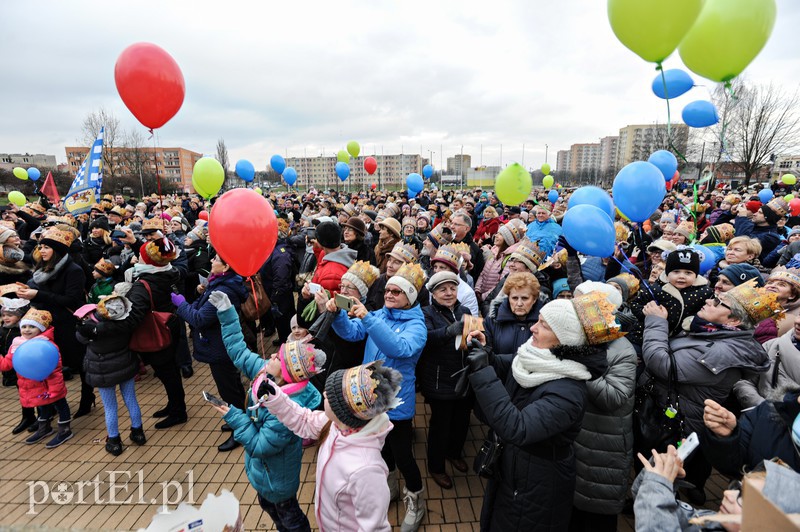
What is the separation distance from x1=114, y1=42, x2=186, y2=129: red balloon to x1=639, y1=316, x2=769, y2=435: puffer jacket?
16.9ft

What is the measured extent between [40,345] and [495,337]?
444 cm

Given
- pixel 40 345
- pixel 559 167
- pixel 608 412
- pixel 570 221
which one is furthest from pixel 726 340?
pixel 559 167

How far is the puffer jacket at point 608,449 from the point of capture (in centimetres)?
246

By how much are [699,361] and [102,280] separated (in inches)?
259

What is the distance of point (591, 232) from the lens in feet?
12.3

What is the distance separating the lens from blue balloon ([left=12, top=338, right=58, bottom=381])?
12.1 ft

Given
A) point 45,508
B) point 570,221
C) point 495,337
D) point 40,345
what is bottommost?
point 45,508

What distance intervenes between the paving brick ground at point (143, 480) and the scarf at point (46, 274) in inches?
68.7

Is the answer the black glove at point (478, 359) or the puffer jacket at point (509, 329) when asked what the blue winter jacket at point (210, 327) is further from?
the black glove at point (478, 359)

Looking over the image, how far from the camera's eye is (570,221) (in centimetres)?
394

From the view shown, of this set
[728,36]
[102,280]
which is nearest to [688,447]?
[728,36]

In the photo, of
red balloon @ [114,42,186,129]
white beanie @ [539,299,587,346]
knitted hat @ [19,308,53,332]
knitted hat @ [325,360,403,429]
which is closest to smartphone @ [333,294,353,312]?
knitted hat @ [325,360,403,429]

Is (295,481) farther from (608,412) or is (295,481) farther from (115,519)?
(608,412)

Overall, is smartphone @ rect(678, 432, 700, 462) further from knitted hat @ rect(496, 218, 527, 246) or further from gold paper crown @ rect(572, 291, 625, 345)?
knitted hat @ rect(496, 218, 527, 246)
